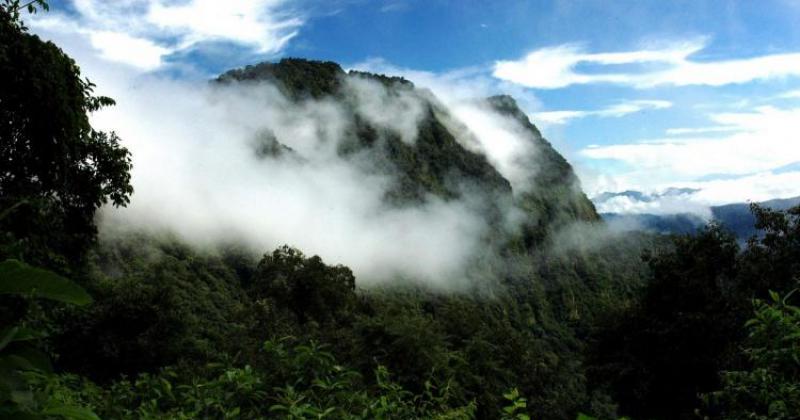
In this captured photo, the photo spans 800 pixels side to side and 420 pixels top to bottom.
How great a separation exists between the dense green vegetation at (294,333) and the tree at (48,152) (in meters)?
0.03

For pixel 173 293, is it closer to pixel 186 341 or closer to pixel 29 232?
pixel 186 341

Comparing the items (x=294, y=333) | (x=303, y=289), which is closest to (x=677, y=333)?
(x=294, y=333)

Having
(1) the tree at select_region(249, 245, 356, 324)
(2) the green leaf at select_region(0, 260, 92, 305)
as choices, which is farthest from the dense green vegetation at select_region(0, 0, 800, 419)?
(1) the tree at select_region(249, 245, 356, 324)

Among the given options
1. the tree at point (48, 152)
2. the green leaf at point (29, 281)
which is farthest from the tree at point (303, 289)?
the green leaf at point (29, 281)

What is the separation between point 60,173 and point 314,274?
3386 cm

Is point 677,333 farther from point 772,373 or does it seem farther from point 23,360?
point 23,360

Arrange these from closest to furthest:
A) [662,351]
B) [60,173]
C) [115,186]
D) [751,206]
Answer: [60,173], [115,186], [662,351], [751,206]

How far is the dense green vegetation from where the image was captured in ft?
12.9

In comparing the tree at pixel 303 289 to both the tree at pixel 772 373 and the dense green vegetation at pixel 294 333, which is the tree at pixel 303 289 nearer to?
the dense green vegetation at pixel 294 333

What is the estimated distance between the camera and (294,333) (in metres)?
30.5

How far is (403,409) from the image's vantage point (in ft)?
14.5

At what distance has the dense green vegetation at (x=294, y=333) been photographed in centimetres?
392

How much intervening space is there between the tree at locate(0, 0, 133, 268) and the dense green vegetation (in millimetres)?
35

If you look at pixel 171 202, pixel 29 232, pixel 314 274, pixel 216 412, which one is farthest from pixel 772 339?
pixel 171 202
